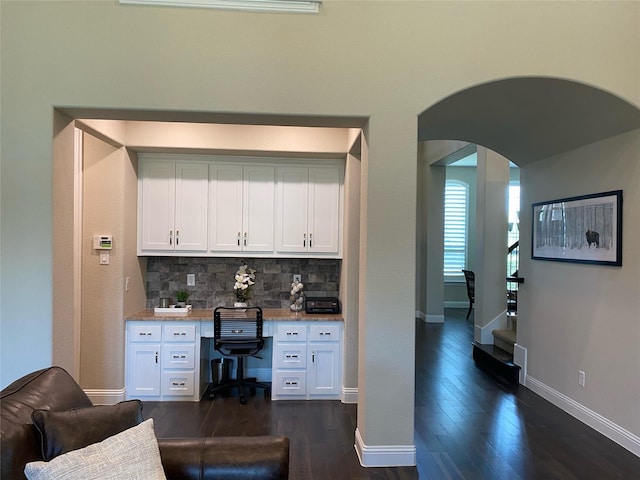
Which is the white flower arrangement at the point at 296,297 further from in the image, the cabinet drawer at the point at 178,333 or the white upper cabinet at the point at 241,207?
the cabinet drawer at the point at 178,333

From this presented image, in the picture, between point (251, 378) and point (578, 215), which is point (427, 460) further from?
point (578, 215)

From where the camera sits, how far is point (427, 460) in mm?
2676

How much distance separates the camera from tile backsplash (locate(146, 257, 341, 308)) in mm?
4125

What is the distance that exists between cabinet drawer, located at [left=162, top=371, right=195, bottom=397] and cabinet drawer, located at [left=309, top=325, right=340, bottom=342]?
124 centimetres

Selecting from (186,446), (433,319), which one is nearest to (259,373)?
(186,446)

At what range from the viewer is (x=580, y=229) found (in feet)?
10.9

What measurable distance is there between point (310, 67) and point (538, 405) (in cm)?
373

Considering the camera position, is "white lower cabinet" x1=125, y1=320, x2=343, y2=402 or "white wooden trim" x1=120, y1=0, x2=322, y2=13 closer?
"white wooden trim" x1=120, y1=0, x2=322, y2=13

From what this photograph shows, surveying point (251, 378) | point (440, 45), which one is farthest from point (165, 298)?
point (440, 45)

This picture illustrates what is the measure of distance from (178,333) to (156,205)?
4.29 feet

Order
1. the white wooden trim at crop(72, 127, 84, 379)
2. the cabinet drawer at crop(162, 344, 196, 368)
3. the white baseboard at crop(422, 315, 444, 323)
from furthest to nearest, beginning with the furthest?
the white baseboard at crop(422, 315, 444, 323) → the cabinet drawer at crop(162, 344, 196, 368) → the white wooden trim at crop(72, 127, 84, 379)

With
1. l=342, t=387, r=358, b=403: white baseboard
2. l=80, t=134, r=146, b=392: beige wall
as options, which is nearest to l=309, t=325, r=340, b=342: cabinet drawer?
l=342, t=387, r=358, b=403: white baseboard

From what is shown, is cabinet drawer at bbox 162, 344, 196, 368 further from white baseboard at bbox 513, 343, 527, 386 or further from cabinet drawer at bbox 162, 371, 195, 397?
white baseboard at bbox 513, 343, 527, 386

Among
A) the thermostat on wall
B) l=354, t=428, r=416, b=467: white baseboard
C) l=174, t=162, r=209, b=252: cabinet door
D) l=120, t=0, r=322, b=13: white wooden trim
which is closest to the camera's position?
l=120, t=0, r=322, b=13: white wooden trim
